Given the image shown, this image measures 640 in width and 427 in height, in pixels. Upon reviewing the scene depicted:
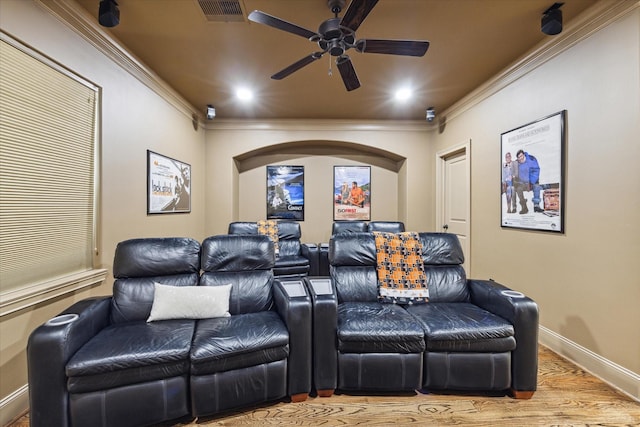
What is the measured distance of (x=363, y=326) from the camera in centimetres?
197

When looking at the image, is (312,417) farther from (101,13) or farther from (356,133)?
(356,133)

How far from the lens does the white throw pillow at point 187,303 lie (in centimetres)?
207

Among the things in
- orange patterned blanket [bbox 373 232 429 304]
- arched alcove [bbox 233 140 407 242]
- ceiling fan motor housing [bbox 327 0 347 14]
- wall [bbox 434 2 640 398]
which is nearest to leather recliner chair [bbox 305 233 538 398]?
orange patterned blanket [bbox 373 232 429 304]

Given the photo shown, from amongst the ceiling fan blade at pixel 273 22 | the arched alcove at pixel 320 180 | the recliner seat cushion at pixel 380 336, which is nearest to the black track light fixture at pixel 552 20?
the ceiling fan blade at pixel 273 22

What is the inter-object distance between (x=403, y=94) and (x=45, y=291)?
4107 millimetres

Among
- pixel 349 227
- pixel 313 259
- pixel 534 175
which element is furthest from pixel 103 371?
pixel 349 227

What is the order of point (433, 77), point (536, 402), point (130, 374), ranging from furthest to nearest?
point (433, 77) < point (536, 402) < point (130, 374)

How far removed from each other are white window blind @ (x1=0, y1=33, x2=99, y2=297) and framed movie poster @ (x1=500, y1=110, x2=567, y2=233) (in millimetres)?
3984

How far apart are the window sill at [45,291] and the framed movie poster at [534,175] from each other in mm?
3967

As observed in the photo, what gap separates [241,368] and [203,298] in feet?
2.00

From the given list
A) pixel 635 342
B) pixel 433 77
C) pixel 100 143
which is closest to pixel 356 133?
pixel 433 77

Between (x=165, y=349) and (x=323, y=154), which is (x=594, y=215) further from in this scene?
(x=323, y=154)

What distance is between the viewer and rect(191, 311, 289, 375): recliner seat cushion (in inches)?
66.4

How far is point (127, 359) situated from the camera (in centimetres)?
157
